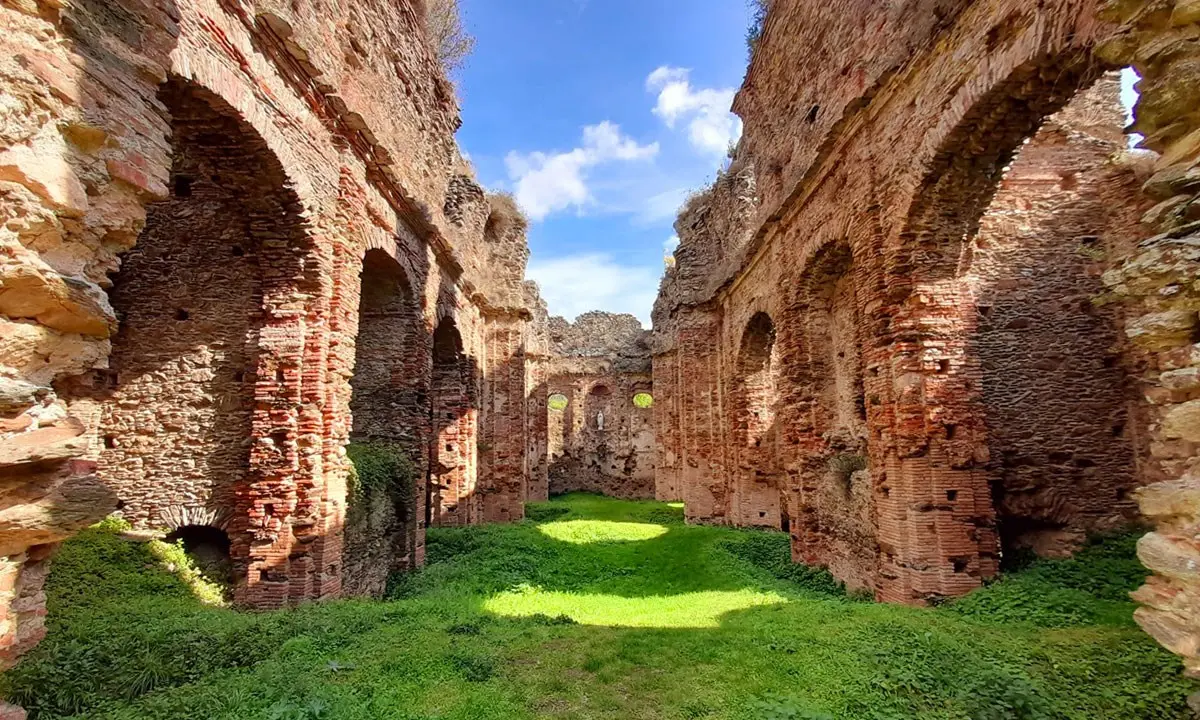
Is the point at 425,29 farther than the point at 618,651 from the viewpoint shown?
Yes

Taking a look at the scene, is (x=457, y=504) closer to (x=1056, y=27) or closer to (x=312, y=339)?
(x=312, y=339)

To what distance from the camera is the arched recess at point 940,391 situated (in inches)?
277

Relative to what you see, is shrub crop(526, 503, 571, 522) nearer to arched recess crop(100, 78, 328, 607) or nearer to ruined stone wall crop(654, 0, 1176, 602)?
ruined stone wall crop(654, 0, 1176, 602)

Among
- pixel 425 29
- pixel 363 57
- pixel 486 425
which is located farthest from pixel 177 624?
pixel 486 425

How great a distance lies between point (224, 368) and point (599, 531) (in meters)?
9.63

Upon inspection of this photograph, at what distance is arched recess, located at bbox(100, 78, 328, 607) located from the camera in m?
6.66

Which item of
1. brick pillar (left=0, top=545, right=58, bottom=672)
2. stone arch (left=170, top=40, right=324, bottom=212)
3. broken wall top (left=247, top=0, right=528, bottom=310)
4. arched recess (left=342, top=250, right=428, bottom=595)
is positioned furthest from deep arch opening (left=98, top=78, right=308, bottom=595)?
brick pillar (left=0, top=545, right=58, bottom=672)

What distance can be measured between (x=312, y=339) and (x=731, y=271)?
1108 cm

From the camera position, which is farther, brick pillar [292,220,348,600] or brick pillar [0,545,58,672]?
brick pillar [292,220,348,600]

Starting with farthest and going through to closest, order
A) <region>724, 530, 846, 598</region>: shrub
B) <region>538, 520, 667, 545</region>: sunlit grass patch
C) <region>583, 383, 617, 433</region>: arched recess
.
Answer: <region>583, 383, 617, 433</region>: arched recess < <region>538, 520, 667, 545</region>: sunlit grass patch < <region>724, 530, 846, 598</region>: shrub

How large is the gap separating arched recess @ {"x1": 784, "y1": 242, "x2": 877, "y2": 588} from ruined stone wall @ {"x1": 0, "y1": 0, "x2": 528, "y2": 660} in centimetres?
739

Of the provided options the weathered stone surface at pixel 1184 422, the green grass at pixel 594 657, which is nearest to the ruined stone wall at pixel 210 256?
the green grass at pixel 594 657

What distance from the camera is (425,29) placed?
1123 centimetres

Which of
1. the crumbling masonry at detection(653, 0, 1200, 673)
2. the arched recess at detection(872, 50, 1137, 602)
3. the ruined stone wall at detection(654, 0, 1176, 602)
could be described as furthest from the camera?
the arched recess at detection(872, 50, 1137, 602)
